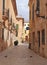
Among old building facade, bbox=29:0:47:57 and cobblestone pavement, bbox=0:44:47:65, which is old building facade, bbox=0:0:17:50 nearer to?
old building facade, bbox=29:0:47:57

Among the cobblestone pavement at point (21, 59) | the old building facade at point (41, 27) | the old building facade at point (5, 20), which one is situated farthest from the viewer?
the old building facade at point (5, 20)

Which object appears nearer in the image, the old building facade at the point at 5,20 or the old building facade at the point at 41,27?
the old building facade at the point at 41,27

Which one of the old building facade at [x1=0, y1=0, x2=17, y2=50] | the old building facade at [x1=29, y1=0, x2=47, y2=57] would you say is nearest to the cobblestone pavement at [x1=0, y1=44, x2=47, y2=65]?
the old building facade at [x1=29, y1=0, x2=47, y2=57]

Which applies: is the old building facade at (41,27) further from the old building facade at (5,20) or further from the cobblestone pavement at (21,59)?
the old building facade at (5,20)

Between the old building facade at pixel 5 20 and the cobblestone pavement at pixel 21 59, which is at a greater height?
the old building facade at pixel 5 20

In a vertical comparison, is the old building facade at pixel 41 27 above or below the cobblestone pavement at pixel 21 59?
above

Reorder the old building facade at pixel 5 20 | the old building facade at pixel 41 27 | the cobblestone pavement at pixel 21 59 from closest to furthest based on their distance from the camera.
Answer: the cobblestone pavement at pixel 21 59, the old building facade at pixel 41 27, the old building facade at pixel 5 20

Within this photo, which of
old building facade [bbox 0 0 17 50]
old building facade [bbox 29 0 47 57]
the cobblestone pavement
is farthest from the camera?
old building facade [bbox 0 0 17 50]

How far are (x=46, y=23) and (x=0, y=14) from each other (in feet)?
19.0

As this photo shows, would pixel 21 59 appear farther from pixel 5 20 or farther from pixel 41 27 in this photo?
pixel 5 20

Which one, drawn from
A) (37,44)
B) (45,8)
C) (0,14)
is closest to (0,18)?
(0,14)

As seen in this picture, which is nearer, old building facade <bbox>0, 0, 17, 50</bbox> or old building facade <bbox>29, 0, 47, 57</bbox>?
old building facade <bbox>29, 0, 47, 57</bbox>

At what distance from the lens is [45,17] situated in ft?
47.6

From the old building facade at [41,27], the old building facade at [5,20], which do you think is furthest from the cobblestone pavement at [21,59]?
the old building facade at [5,20]
